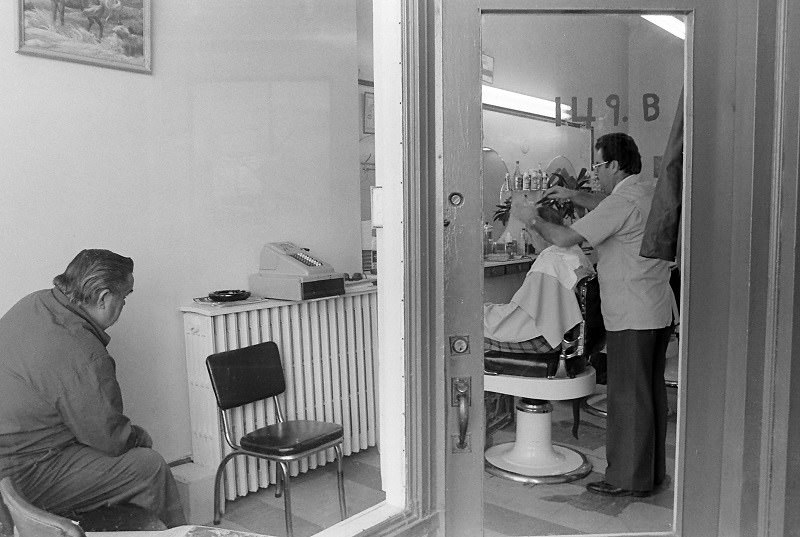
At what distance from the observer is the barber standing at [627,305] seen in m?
1.84

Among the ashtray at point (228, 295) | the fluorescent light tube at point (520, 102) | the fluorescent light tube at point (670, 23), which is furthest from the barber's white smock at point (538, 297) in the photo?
the ashtray at point (228, 295)

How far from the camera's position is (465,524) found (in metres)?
1.67

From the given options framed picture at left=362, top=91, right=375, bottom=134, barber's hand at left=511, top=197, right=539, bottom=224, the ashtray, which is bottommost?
the ashtray

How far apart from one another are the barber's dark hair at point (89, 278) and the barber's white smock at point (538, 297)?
1549mm

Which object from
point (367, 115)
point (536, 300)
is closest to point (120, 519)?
point (536, 300)

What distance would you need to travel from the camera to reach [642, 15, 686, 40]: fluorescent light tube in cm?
165

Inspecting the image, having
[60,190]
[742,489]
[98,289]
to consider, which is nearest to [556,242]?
[742,489]

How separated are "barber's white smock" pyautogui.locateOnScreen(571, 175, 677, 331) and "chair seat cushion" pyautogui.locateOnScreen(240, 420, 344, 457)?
1.47 metres

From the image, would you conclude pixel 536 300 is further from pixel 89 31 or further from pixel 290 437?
pixel 89 31

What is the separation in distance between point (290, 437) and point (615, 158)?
1.94 m

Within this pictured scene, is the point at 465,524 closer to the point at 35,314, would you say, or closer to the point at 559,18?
the point at 559,18

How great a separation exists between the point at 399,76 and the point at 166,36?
7.05 feet

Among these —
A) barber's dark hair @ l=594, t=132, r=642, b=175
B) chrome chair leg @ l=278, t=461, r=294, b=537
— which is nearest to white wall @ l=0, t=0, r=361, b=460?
chrome chair leg @ l=278, t=461, r=294, b=537

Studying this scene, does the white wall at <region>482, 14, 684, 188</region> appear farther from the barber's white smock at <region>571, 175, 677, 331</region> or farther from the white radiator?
the white radiator
